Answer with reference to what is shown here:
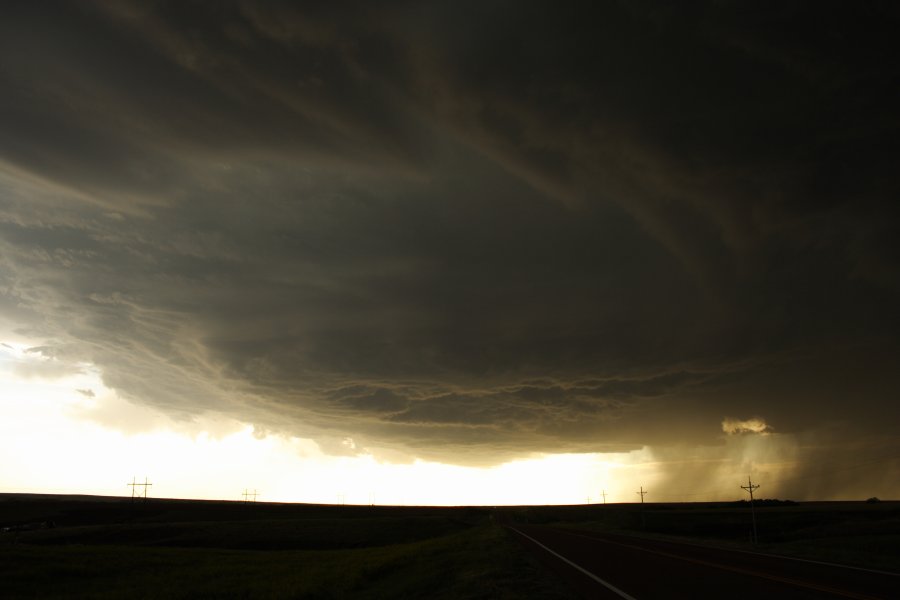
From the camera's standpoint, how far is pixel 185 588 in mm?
35500

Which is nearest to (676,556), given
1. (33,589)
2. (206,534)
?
(33,589)

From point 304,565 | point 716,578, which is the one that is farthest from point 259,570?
point 716,578

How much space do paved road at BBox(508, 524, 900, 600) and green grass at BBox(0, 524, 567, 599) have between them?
6.28 feet

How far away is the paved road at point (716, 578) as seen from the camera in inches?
669

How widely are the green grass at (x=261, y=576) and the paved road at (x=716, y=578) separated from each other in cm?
191

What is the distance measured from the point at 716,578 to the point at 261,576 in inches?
1221

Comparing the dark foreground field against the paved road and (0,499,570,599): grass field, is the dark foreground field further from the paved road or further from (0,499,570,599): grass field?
the paved road

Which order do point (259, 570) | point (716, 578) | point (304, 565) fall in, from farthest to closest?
point (304, 565) → point (259, 570) → point (716, 578)

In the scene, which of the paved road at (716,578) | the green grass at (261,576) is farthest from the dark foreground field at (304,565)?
the paved road at (716,578)

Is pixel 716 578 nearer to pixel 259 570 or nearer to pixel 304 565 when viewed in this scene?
pixel 259 570

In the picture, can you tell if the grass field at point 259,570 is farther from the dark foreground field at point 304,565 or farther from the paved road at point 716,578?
the paved road at point 716,578

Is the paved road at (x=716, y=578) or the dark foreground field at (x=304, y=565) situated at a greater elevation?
the paved road at (x=716, y=578)

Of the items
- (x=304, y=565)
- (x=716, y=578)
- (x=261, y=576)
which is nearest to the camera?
(x=716, y=578)

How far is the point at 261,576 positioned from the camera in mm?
40250
